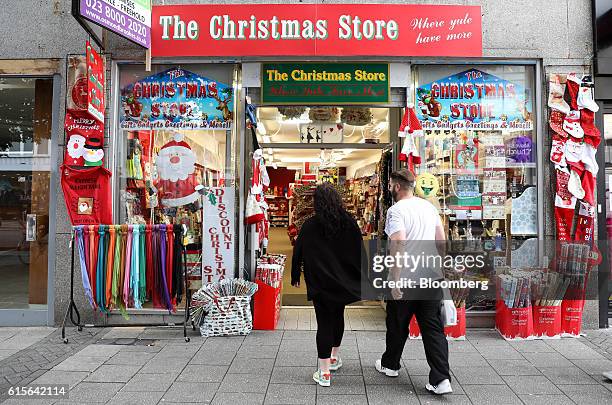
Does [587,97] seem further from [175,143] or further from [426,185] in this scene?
[175,143]

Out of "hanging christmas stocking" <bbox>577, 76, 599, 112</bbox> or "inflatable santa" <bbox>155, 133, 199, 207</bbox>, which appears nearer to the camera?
"hanging christmas stocking" <bbox>577, 76, 599, 112</bbox>

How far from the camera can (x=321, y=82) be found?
6180 millimetres

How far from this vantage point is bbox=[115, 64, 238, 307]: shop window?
627 cm

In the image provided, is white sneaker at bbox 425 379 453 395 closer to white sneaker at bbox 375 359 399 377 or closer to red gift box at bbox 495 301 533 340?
white sneaker at bbox 375 359 399 377

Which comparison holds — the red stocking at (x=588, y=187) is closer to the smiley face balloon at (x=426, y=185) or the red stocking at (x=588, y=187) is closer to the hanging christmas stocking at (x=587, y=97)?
the hanging christmas stocking at (x=587, y=97)

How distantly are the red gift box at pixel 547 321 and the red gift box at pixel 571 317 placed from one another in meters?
0.12

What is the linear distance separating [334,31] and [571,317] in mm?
4215

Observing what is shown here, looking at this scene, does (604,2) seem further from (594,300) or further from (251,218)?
(251,218)

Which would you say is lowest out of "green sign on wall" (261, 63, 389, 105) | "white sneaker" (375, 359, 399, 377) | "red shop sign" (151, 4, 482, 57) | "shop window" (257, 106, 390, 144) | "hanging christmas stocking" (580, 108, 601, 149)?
"white sneaker" (375, 359, 399, 377)

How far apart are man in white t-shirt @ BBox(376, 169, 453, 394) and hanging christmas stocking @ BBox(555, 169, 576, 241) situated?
2.57 m

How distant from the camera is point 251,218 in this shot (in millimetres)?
6039

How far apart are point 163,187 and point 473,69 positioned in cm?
420

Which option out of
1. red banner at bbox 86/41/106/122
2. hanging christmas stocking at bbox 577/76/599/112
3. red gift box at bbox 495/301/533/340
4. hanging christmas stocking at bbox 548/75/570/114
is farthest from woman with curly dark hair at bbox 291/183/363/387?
hanging christmas stocking at bbox 577/76/599/112

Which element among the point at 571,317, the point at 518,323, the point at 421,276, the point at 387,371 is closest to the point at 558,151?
the point at 571,317
